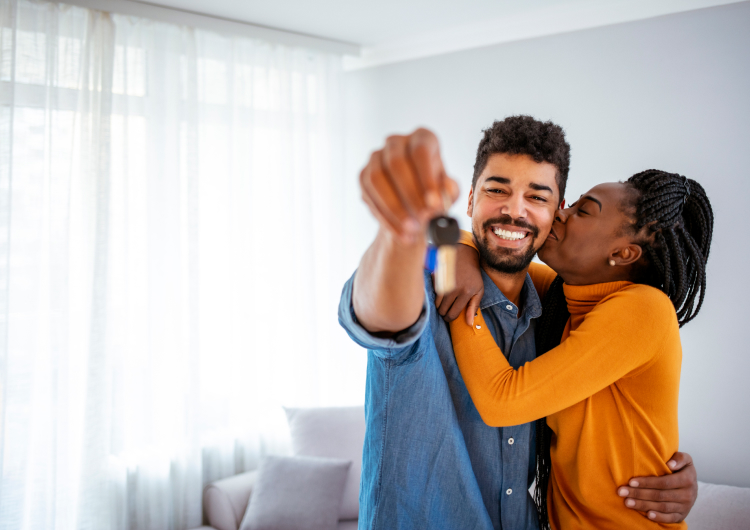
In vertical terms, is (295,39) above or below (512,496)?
above

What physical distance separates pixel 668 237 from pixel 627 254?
95mm

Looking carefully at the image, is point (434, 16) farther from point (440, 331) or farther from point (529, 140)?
point (440, 331)

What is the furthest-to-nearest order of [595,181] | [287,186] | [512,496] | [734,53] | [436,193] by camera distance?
[287,186]
[595,181]
[734,53]
[512,496]
[436,193]

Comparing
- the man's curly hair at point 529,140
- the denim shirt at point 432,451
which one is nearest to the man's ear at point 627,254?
the man's curly hair at point 529,140

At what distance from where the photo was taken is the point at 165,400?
2.95m

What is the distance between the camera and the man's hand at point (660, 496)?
3.77ft

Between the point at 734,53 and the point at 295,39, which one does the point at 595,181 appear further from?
the point at 295,39

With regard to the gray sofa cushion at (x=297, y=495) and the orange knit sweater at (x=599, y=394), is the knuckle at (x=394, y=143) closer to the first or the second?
the orange knit sweater at (x=599, y=394)

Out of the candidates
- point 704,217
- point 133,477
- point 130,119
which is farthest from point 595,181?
point 133,477

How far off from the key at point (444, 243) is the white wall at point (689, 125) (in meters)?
2.34

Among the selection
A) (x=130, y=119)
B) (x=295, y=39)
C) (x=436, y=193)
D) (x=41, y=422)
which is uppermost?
(x=295, y=39)

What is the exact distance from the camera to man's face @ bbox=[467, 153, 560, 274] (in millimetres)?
1307

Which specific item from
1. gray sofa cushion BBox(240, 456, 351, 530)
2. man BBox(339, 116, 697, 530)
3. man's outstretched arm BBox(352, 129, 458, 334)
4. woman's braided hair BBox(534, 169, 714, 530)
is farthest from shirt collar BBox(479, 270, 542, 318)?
gray sofa cushion BBox(240, 456, 351, 530)

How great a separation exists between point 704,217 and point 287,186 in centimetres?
255
